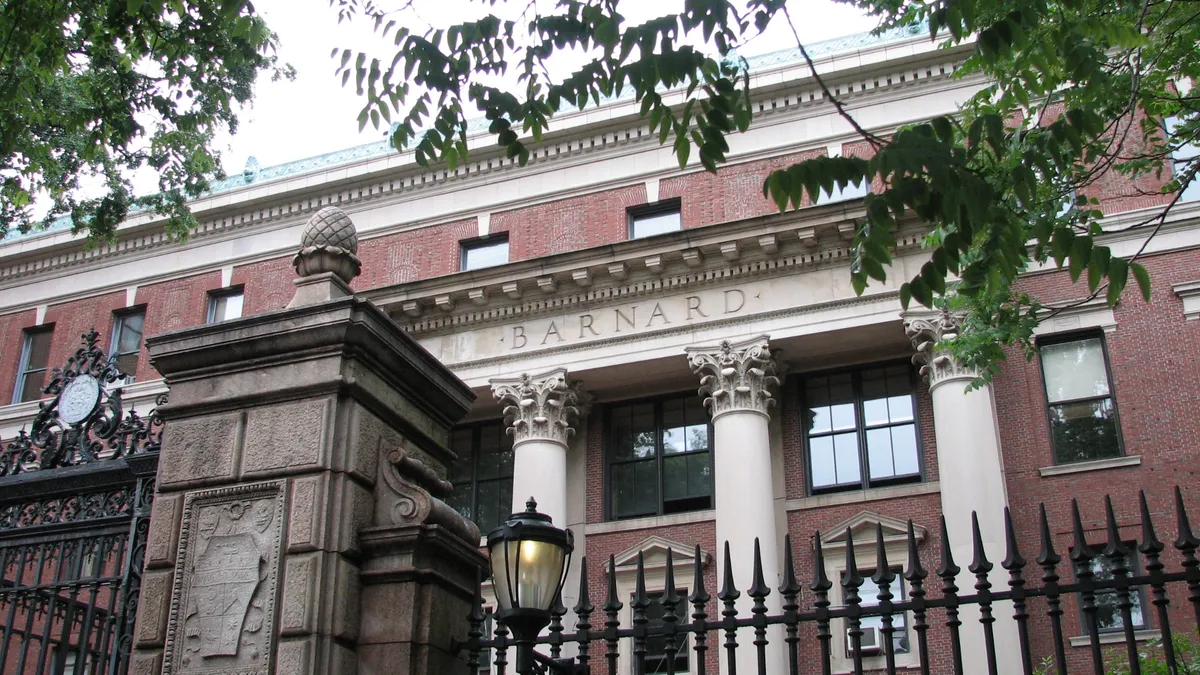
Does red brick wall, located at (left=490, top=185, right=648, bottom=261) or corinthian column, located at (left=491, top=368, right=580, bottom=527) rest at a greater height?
red brick wall, located at (left=490, top=185, right=648, bottom=261)

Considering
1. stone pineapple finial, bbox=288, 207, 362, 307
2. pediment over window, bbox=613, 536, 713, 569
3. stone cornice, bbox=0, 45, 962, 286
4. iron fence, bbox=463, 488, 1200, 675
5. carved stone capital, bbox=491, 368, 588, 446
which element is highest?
stone cornice, bbox=0, 45, 962, 286

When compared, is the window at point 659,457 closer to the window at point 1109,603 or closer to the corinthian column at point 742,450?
the corinthian column at point 742,450

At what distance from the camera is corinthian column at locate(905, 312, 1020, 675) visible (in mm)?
20078

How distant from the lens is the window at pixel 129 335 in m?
32.1

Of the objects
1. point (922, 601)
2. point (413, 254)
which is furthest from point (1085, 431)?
point (922, 601)

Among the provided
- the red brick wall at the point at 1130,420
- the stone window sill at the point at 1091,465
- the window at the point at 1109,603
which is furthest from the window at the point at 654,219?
the window at the point at 1109,603

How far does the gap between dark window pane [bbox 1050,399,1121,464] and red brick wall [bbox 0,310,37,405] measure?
26917 mm

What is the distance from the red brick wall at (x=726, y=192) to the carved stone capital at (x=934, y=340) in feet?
14.2

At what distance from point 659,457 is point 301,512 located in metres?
20.3

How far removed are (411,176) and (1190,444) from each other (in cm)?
1846

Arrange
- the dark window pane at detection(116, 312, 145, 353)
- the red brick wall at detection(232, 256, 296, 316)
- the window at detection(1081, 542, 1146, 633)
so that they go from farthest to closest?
1. the dark window pane at detection(116, 312, 145, 353)
2. the red brick wall at detection(232, 256, 296, 316)
3. the window at detection(1081, 542, 1146, 633)

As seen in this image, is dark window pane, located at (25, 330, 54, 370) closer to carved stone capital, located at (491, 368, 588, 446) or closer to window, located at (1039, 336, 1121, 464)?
carved stone capital, located at (491, 368, 588, 446)

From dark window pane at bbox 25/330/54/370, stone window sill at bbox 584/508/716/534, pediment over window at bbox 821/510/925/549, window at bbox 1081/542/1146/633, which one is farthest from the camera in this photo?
dark window pane at bbox 25/330/54/370

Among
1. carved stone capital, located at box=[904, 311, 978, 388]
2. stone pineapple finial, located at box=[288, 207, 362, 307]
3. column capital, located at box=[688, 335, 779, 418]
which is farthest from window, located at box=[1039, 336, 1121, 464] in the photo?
stone pineapple finial, located at box=[288, 207, 362, 307]
